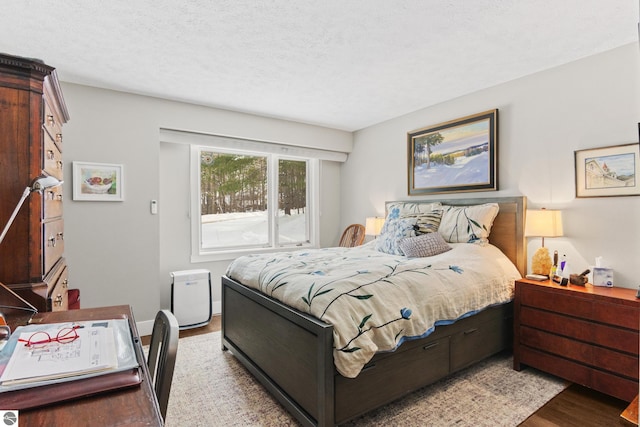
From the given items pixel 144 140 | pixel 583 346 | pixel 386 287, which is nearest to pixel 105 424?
pixel 386 287

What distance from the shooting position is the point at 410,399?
2156 mm

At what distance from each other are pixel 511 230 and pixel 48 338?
3.24 metres

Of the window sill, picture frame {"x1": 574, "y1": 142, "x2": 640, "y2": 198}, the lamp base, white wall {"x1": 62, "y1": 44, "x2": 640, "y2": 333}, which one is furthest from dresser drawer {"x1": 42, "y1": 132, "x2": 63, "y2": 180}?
picture frame {"x1": 574, "y1": 142, "x2": 640, "y2": 198}

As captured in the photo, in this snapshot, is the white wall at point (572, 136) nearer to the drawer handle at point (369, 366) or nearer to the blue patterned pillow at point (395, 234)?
the blue patterned pillow at point (395, 234)

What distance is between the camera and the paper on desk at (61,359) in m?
0.77

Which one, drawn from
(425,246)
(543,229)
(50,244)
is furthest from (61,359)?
(543,229)

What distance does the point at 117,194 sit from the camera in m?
3.26

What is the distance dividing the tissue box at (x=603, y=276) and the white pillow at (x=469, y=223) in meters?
0.80

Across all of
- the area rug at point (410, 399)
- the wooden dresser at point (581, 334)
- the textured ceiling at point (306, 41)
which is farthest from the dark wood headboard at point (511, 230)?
the textured ceiling at point (306, 41)

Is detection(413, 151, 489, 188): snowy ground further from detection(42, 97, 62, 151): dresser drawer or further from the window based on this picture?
detection(42, 97, 62, 151): dresser drawer

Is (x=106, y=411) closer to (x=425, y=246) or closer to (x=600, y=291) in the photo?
(x=425, y=246)

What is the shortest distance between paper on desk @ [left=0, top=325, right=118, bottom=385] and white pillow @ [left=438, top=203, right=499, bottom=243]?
2837 millimetres

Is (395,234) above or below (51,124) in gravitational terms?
below

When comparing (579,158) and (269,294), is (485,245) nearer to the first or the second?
(579,158)
